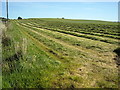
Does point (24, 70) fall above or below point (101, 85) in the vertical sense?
above

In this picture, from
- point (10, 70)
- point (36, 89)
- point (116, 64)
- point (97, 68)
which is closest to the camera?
point (36, 89)

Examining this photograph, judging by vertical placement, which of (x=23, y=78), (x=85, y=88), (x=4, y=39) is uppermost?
(x=4, y=39)

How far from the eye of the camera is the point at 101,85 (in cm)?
591

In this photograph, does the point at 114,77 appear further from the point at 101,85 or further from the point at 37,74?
the point at 37,74

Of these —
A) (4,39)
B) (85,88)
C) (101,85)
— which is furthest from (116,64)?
(4,39)

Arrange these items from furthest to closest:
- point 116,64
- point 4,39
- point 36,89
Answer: point 4,39 < point 116,64 < point 36,89

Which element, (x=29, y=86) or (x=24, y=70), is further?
(x=24, y=70)

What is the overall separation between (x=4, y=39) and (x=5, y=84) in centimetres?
705

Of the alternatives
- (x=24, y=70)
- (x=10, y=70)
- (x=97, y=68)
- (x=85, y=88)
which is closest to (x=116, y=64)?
(x=97, y=68)

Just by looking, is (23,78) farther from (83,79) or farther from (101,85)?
(101,85)

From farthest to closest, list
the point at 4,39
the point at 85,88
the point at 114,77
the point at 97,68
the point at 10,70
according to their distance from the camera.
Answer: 1. the point at 4,39
2. the point at 97,68
3. the point at 114,77
4. the point at 10,70
5. the point at 85,88

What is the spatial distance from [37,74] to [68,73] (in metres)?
1.80

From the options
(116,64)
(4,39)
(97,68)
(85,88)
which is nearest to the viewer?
(85,88)

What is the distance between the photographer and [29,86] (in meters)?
5.39
